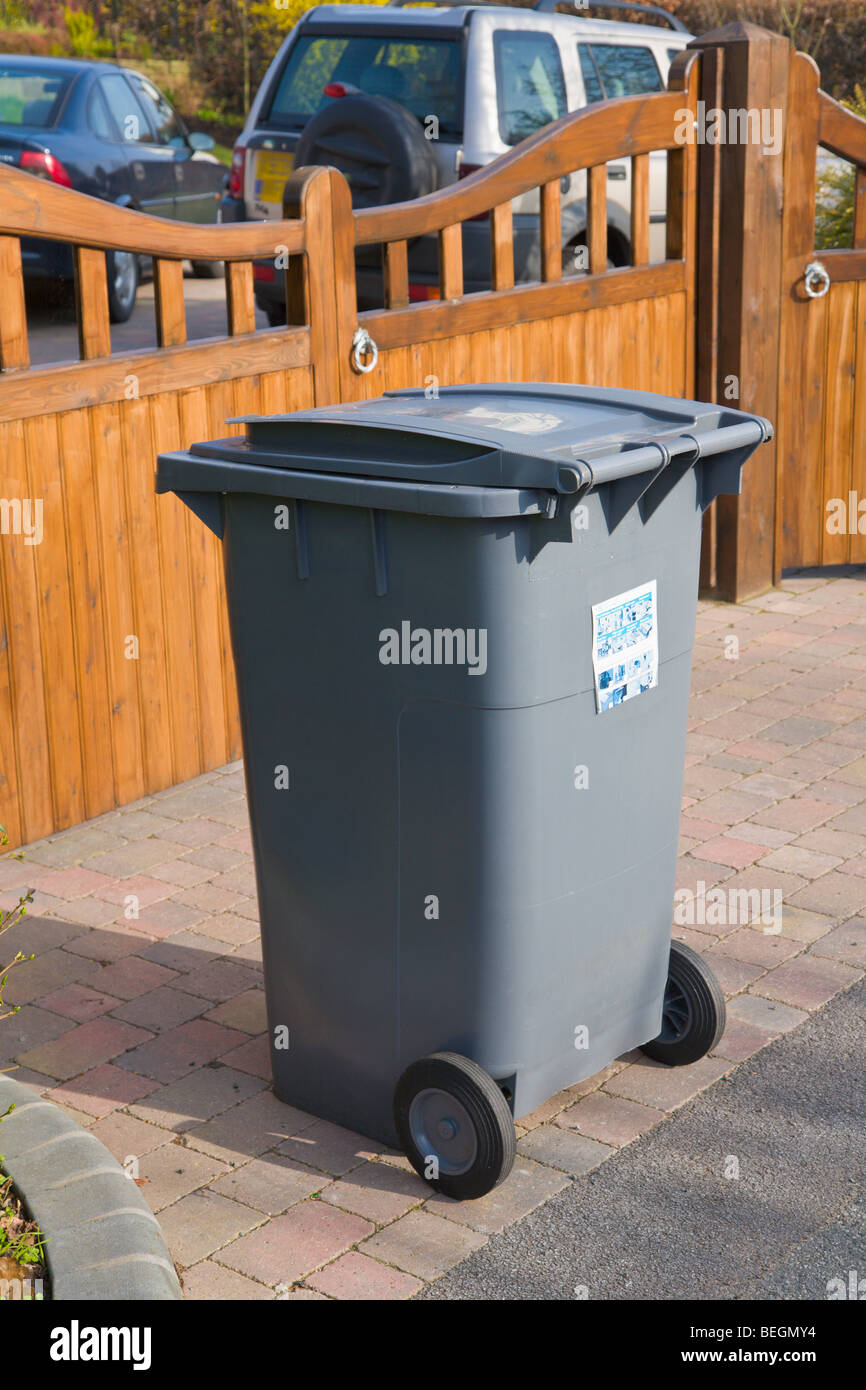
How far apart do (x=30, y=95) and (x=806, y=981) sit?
11.9 meters

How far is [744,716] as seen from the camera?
20.5 ft

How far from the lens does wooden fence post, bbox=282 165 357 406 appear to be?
18.3 ft

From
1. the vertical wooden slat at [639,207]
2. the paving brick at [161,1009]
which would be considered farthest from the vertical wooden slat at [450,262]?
the paving brick at [161,1009]

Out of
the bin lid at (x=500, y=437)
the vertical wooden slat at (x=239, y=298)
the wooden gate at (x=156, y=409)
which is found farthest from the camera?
the vertical wooden slat at (x=239, y=298)

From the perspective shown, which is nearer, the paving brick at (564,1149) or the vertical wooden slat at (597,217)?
the paving brick at (564,1149)

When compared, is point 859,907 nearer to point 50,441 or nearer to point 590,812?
point 590,812

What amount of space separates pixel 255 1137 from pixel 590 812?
1093mm

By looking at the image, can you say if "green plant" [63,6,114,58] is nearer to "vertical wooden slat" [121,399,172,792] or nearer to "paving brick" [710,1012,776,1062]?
"vertical wooden slat" [121,399,172,792]

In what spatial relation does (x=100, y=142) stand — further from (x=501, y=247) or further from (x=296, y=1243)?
(x=296, y=1243)

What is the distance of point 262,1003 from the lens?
421 cm

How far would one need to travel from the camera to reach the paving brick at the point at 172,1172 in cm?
337

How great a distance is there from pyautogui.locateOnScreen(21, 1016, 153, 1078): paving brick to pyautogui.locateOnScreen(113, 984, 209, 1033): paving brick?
38 mm

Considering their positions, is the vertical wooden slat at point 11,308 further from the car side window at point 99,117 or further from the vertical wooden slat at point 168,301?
the car side window at point 99,117

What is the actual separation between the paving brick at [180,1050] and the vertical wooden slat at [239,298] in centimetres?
260
